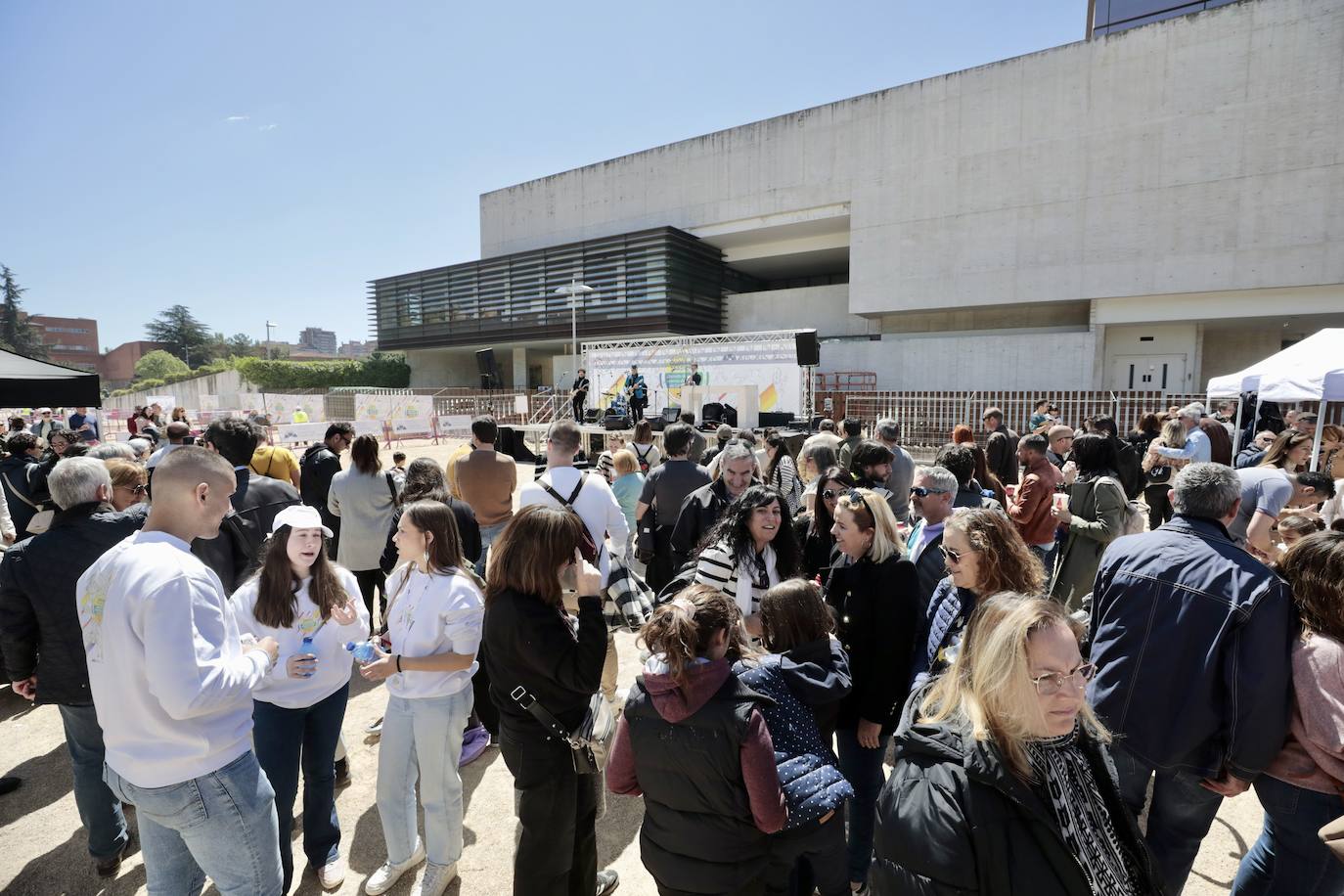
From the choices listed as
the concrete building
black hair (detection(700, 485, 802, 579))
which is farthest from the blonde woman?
the concrete building

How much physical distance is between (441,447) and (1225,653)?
19.8 meters

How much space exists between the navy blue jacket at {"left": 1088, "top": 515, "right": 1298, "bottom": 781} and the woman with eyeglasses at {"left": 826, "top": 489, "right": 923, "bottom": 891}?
0.67m

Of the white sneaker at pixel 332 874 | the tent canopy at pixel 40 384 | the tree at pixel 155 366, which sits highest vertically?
the tree at pixel 155 366

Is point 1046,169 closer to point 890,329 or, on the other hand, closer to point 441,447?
point 890,329

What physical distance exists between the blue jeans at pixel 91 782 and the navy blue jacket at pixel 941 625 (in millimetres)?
3439

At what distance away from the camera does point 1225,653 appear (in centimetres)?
193

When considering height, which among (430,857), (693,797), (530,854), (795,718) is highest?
(795,718)

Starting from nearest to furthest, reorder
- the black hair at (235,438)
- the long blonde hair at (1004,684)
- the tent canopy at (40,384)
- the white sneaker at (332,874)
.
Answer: the long blonde hair at (1004,684) < the white sneaker at (332,874) < the black hair at (235,438) < the tent canopy at (40,384)

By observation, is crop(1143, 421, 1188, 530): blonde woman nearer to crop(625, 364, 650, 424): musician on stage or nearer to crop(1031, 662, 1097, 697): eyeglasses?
crop(1031, 662, 1097, 697): eyeglasses

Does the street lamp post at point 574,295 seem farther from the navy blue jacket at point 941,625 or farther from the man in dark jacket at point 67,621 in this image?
the navy blue jacket at point 941,625

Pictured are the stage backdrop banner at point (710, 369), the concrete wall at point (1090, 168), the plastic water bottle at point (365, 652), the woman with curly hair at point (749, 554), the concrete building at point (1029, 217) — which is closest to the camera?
the plastic water bottle at point (365, 652)

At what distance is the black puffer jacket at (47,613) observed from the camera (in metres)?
2.44

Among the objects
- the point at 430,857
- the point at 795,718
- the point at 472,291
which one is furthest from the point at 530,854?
the point at 472,291

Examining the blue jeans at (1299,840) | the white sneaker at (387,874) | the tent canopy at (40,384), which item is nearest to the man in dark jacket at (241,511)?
the white sneaker at (387,874)
